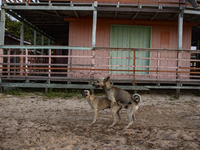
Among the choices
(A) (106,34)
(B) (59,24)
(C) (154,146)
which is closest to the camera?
(C) (154,146)

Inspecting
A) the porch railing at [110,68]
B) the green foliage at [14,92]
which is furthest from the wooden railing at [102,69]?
the green foliage at [14,92]

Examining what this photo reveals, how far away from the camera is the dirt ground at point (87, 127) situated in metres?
3.64

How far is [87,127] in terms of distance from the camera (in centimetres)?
456

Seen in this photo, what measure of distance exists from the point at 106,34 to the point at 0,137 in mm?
8161

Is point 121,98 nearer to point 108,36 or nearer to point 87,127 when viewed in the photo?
point 87,127

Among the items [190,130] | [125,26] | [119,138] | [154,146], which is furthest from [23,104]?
[125,26]

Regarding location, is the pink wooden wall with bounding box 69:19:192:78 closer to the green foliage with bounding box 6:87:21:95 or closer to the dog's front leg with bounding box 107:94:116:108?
the green foliage with bounding box 6:87:21:95

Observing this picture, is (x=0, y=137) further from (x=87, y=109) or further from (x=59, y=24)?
(x=59, y=24)

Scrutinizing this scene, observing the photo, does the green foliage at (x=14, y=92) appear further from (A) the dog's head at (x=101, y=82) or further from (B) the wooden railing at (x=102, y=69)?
(A) the dog's head at (x=101, y=82)

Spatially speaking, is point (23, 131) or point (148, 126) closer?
point (23, 131)

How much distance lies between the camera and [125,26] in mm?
10812

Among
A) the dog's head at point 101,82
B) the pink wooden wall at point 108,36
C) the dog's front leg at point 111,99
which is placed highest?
the pink wooden wall at point 108,36

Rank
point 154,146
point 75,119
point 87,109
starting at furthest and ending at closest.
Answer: point 87,109
point 75,119
point 154,146

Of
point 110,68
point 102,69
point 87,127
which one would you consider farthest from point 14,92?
point 87,127
